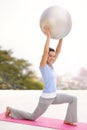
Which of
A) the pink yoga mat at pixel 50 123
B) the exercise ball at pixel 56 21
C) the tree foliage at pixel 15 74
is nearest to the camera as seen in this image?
the pink yoga mat at pixel 50 123

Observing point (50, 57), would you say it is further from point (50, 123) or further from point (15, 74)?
point (15, 74)

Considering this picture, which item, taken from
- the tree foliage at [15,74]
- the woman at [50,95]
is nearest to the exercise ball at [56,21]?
the woman at [50,95]

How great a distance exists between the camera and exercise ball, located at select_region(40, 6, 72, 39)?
4367 mm

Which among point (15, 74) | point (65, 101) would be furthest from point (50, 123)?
point (15, 74)

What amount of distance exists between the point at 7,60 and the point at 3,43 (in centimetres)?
92

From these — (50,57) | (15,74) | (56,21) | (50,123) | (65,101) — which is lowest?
(15,74)

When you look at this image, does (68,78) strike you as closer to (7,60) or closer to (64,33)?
(7,60)

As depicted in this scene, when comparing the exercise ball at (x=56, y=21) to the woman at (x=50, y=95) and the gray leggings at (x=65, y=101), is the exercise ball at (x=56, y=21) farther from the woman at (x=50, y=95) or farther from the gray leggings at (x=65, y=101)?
the gray leggings at (x=65, y=101)

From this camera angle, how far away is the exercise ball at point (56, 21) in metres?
4.37

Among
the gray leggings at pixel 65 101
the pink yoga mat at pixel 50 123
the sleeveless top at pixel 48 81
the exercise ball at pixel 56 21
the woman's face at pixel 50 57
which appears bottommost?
the pink yoga mat at pixel 50 123

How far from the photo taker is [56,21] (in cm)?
436

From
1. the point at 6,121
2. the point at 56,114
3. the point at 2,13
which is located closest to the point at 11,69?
the point at 2,13

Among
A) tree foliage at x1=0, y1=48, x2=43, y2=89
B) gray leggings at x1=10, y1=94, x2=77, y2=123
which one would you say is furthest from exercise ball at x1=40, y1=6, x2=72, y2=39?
tree foliage at x1=0, y1=48, x2=43, y2=89

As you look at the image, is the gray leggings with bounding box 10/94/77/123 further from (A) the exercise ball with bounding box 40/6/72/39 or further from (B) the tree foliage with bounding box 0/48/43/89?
(B) the tree foliage with bounding box 0/48/43/89
